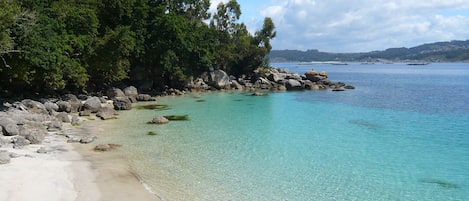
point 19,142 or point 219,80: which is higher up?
point 219,80

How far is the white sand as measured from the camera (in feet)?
37.2

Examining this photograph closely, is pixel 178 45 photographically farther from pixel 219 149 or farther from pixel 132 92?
pixel 219 149

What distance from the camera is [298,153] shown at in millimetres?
18359

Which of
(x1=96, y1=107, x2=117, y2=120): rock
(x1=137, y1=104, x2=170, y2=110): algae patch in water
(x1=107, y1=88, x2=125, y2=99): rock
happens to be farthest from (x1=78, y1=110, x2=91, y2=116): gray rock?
(x1=107, y1=88, x2=125, y2=99): rock

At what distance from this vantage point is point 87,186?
12.4 m

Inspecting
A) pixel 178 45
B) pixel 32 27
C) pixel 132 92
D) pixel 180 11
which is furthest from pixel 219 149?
pixel 180 11

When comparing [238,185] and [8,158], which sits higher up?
[8,158]

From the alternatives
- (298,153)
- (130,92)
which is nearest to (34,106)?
(130,92)

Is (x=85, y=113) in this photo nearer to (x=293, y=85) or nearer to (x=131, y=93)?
(x=131, y=93)

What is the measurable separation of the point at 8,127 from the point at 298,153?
1383 cm

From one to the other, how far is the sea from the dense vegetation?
700 centimetres

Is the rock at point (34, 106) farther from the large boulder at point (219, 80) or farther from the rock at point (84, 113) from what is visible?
the large boulder at point (219, 80)

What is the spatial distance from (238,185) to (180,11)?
3912cm

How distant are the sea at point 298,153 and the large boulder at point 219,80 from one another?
1728 cm
